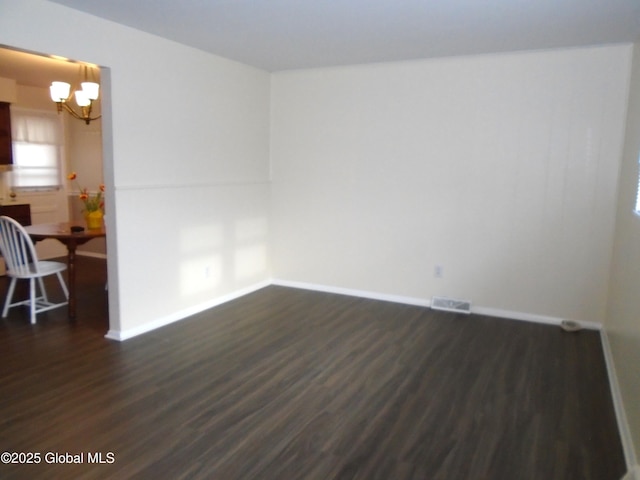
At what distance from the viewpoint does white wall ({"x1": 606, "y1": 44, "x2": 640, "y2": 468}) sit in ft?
7.78

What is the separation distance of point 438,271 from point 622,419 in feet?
7.40

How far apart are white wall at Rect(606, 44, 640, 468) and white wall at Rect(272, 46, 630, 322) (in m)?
0.35

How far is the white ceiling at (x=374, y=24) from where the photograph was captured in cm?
297

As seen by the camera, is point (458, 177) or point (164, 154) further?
point (458, 177)

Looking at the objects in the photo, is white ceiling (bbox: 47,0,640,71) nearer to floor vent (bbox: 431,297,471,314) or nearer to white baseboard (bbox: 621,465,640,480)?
floor vent (bbox: 431,297,471,314)

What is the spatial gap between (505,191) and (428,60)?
1.42 meters

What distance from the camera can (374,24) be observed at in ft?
11.1

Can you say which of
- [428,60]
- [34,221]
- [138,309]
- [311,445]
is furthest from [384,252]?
[34,221]

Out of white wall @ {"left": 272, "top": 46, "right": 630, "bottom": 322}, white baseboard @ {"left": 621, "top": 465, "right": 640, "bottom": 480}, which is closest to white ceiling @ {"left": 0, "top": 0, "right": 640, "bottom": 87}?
white wall @ {"left": 272, "top": 46, "right": 630, "bottom": 322}

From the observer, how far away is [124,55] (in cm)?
355

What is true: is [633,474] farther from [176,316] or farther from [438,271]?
[176,316]

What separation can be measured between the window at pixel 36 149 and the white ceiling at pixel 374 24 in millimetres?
Result: 3659

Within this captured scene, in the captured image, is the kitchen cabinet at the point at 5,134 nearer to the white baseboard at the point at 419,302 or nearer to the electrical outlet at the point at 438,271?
the white baseboard at the point at 419,302

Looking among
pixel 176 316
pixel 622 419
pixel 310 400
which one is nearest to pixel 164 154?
pixel 176 316
